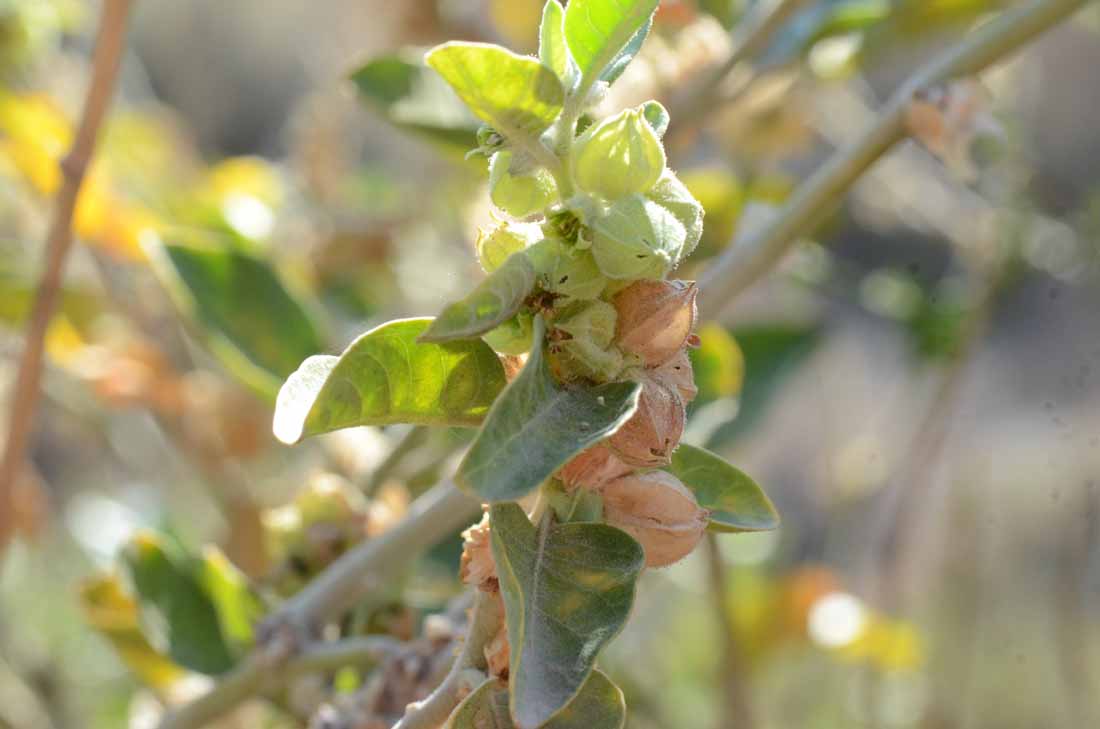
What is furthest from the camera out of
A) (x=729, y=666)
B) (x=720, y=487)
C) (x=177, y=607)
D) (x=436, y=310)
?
(x=436, y=310)

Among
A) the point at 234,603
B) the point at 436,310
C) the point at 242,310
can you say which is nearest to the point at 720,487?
the point at 234,603

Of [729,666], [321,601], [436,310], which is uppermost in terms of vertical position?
[321,601]

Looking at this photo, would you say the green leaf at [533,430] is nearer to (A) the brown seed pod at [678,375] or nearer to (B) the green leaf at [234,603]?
(A) the brown seed pod at [678,375]

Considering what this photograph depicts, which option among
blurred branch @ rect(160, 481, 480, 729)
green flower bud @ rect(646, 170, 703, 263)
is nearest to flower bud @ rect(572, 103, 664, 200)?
green flower bud @ rect(646, 170, 703, 263)

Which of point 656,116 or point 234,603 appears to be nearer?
point 656,116

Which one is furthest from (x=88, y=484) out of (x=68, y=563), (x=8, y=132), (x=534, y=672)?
(x=534, y=672)

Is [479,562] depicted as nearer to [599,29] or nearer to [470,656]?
[470,656]

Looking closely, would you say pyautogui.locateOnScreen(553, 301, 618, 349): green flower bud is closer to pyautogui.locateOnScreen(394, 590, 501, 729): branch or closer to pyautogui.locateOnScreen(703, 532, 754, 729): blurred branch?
pyautogui.locateOnScreen(394, 590, 501, 729): branch
